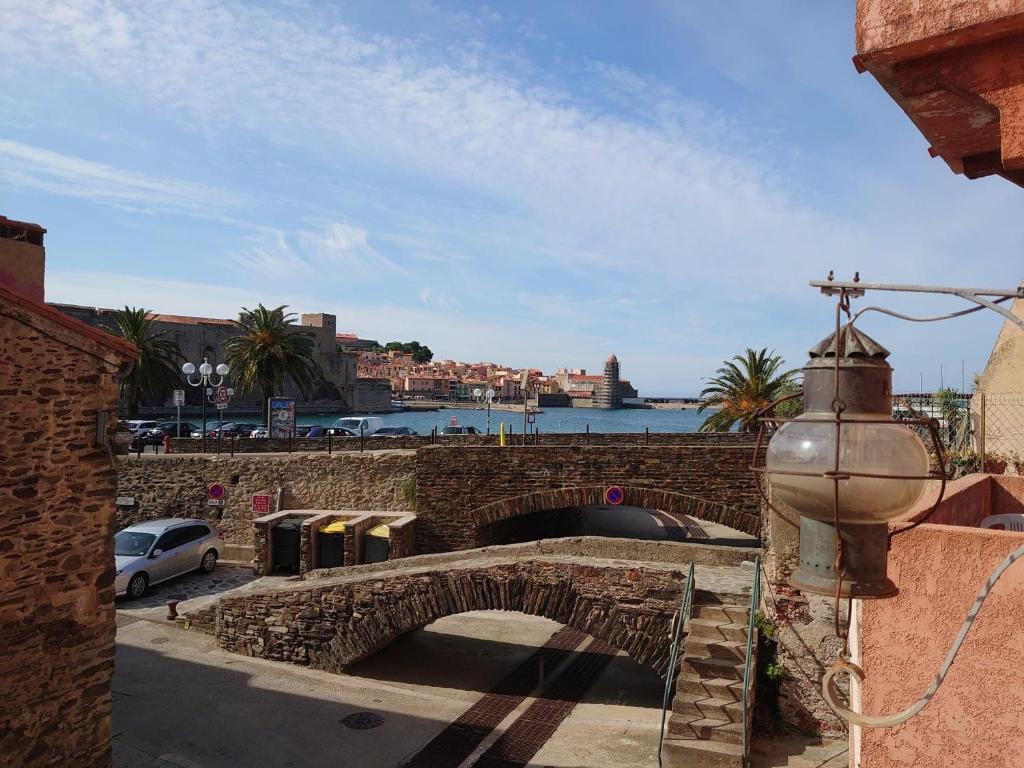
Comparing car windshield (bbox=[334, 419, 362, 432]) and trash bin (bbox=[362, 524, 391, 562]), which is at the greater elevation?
car windshield (bbox=[334, 419, 362, 432])

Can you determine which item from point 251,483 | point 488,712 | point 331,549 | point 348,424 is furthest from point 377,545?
point 348,424

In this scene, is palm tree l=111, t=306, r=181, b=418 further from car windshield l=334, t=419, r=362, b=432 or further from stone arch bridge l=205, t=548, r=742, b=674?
stone arch bridge l=205, t=548, r=742, b=674

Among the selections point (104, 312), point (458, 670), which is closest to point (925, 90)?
point (458, 670)

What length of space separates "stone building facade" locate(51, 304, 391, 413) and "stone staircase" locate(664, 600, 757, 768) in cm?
7117

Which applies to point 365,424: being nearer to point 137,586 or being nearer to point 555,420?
point 137,586

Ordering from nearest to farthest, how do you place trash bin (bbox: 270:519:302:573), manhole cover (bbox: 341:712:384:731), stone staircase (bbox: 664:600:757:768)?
stone staircase (bbox: 664:600:757:768) < manhole cover (bbox: 341:712:384:731) < trash bin (bbox: 270:519:302:573)

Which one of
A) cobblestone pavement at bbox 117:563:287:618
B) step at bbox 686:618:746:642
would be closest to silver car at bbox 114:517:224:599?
cobblestone pavement at bbox 117:563:287:618

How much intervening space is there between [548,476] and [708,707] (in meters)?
9.94

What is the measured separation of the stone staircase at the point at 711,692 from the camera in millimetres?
9586

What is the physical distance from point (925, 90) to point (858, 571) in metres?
1.89

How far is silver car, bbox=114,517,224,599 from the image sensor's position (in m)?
18.8

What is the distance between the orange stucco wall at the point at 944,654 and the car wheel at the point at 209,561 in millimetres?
20299

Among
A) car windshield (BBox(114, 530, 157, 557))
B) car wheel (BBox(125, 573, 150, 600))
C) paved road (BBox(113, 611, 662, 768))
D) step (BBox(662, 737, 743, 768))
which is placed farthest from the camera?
car windshield (BBox(114, 530, 157, 557))

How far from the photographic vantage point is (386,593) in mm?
14047
